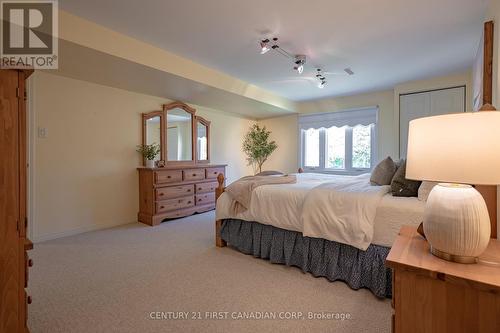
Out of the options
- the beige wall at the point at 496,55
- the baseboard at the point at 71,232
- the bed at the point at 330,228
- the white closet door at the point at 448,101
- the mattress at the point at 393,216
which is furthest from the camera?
the white closet door at the point at 448,101

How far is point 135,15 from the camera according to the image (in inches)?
92.0

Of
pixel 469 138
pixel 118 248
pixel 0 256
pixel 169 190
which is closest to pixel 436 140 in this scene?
pixel 469 138

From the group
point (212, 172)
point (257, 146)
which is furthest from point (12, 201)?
point (257, 146)

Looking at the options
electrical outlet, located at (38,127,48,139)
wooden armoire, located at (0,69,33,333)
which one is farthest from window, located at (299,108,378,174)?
wooden armoire, located at (0,69,33,333)

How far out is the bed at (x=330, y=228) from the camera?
75.7 inches

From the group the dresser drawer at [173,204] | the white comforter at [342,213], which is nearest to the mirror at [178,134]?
the dresser drawer at [173,204]

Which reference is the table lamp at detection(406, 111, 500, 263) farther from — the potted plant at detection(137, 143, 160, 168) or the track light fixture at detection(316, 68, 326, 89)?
the potted plant at detection(137, 143, 160, 168)

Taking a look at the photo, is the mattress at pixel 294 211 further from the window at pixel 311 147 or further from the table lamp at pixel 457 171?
the window at pixel 311 147

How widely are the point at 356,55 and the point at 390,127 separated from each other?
2058 millimetres

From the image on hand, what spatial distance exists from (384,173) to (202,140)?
360 centimetres

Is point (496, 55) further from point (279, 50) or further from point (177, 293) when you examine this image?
point (177, 293)

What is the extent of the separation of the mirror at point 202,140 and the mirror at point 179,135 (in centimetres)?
18

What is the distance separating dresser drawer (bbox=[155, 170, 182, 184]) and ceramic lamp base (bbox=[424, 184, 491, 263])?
12.1 feet

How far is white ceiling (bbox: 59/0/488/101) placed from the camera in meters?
2.22
